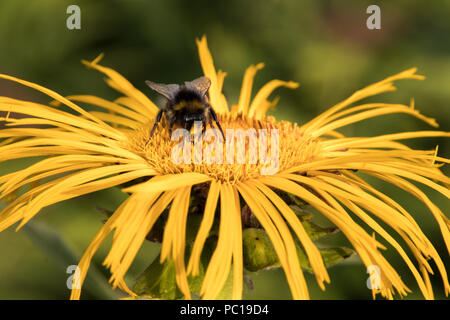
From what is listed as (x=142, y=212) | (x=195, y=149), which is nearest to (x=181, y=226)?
(x=142, y=212)

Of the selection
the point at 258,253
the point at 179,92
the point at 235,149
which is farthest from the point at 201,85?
the point at 258,253

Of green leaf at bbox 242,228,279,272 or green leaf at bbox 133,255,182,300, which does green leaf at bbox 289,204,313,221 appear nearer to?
green leaf at bbox 242,228,279,272

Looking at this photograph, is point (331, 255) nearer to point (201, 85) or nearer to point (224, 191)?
point (224, 191)

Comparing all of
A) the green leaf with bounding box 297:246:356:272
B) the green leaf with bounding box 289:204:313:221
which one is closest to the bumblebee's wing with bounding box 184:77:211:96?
the green leaf with bounding box 289:204:313:221

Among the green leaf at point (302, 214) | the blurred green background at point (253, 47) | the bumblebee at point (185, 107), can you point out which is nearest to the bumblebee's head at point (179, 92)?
the bumblebee at point (185, 107)

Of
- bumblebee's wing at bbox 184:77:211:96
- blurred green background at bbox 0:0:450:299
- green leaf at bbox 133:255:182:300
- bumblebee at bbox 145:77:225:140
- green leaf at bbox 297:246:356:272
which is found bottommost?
green leaf at bbox 133:255:182:300
